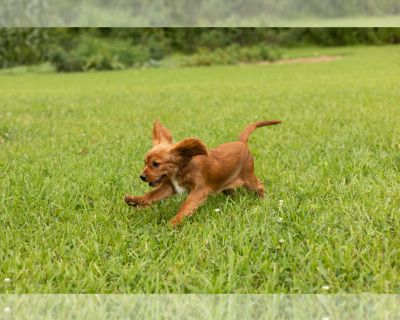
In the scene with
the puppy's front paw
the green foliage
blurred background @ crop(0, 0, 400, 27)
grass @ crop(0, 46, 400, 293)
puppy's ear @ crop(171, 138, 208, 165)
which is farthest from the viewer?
the green foliage

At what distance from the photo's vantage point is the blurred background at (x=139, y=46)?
17.6 metres

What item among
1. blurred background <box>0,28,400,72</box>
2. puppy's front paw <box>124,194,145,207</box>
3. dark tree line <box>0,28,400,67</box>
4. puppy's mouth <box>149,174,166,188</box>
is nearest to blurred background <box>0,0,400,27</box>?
puppy's mouth <box>149,174,166,188</box>

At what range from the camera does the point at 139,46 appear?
1922 centimetres

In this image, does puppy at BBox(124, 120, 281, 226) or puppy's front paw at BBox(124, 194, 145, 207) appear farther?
puppy's front paw at BBox(124, 194, 145, 207)

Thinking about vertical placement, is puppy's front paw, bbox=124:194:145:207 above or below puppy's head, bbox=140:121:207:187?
below

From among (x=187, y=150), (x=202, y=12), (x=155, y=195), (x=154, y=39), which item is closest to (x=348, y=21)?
(x=202, y=12)

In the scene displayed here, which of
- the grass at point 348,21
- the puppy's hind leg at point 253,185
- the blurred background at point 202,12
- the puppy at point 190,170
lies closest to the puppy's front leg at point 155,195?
the puppy at point 190,170

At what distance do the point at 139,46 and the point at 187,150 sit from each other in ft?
58.6

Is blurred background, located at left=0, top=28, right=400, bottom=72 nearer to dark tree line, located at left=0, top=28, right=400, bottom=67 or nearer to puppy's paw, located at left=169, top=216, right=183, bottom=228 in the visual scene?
dark tree line, located at left=0, top=28, right=400, bottom=67

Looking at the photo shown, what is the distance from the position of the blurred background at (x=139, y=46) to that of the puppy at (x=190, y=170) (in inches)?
594

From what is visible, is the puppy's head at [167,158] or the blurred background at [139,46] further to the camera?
the blurred background at [139,46]

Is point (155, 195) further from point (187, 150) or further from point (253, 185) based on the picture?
point (253, 185)

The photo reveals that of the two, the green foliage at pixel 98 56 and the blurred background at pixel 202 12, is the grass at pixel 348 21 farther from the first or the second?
the green foliage at pixel 98 56

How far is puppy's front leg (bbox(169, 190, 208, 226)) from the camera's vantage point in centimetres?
208
